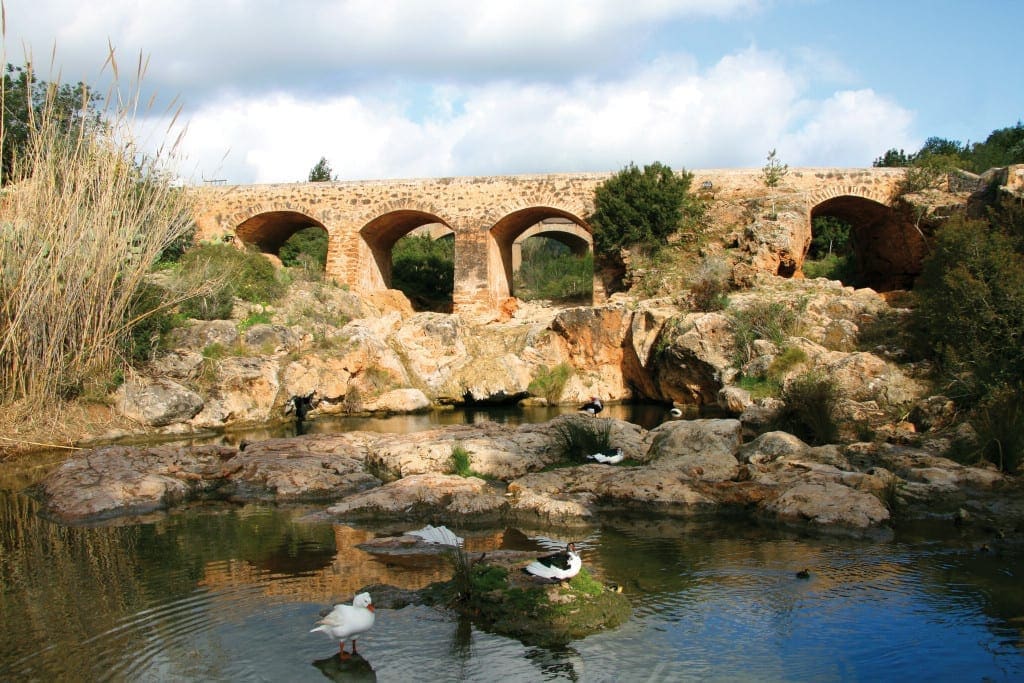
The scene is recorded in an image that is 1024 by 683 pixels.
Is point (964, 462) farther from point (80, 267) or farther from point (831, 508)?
point (80, 267)

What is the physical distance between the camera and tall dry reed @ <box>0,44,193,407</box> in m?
11.3

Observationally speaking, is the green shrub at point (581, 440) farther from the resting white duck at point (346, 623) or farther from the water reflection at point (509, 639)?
the resting white duck at point (346, 623)

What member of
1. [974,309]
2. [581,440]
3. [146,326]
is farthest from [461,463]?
[974,309]

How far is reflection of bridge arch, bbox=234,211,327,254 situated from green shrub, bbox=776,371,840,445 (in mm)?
14696

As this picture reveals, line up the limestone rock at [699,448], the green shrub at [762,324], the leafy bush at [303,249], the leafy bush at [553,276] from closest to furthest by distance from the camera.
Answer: the limestone rock at [699,448] → the green shrub at [762,324] → the leafy bush at [303,249] → the leafy bush at [553,276]

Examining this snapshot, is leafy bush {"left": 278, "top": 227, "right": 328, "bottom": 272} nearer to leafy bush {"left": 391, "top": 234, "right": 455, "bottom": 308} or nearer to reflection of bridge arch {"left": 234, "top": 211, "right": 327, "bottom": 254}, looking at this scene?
reflection of bridge arch {"left": 234, "top": 211, "right": 327, "bottom": 254}

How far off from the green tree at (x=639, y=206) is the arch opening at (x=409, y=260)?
415 centimetres

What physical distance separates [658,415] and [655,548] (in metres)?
9.23

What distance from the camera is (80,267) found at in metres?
11.7

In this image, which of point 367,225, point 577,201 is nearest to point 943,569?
point 577,201

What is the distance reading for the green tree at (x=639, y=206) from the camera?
21.4m

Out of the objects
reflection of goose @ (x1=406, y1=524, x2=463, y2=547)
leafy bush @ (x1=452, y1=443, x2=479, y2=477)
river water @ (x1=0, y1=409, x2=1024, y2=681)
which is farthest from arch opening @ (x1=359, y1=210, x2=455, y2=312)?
reflection of goose @ (x1=406, y1=524, x2=463, y2=547)

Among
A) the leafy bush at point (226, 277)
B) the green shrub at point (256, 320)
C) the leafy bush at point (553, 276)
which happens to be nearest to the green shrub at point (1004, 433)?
the leafy bush at point (226, 277)

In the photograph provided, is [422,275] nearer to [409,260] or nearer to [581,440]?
[409,260]
